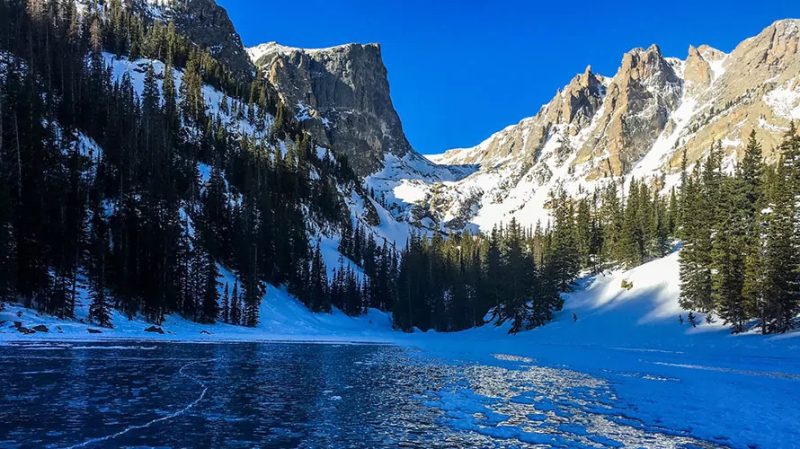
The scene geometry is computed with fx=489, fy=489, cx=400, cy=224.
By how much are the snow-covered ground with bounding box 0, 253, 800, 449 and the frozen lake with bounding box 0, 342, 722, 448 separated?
4.07ft

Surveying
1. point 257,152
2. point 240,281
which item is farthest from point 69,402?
point 257,152

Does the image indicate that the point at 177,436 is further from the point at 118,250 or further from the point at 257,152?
the point at 257,152

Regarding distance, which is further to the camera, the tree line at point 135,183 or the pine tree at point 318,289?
the pine tree at point 318,289

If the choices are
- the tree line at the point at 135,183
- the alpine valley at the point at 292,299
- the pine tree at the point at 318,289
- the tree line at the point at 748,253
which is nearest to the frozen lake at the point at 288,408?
the alpine valley at the point at 292,299

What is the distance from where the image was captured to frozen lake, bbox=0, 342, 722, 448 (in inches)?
449

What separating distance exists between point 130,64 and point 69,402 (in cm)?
15318

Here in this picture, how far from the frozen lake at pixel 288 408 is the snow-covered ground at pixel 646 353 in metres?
1.24

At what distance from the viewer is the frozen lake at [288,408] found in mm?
11398

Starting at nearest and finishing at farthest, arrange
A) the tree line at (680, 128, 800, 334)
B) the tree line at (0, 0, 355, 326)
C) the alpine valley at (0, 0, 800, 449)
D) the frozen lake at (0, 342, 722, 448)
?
1. the frozen lake at (0, 342, 722, 448)
2. the alpine valley at (0, 0, 800, 449)
3. the tree line at (680, 128, 800, 334)
4. the tree line at (0, 0, 355, 326)

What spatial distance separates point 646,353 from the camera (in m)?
45.2

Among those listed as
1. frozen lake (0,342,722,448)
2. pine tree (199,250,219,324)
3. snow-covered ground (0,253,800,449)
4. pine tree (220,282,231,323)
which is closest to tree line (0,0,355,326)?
pine tree (199,250,219,324)

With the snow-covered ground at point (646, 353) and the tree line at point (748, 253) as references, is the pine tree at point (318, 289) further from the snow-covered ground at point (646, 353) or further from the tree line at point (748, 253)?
the tree line at point (748, 253)

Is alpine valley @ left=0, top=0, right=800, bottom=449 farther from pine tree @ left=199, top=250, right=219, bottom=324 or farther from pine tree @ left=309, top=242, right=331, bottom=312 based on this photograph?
pine tree @ left=309, top=242, right=331, bottom=312

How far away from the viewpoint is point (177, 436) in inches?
437
